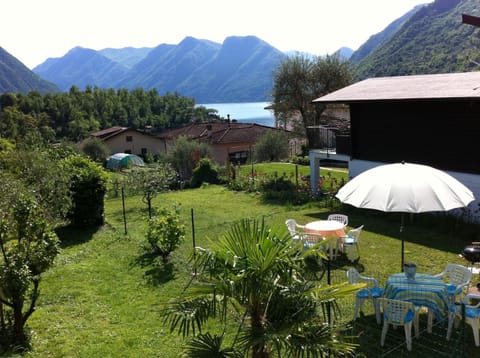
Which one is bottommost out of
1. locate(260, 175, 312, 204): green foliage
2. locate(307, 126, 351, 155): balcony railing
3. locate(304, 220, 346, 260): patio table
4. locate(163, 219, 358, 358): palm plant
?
locate(260, 175, 312, 204): green foliage

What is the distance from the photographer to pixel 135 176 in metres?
19.7

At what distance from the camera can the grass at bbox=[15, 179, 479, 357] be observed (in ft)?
21.7

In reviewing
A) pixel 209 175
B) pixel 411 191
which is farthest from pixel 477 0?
pixel 411 191

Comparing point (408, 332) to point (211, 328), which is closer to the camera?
point (408, 332)

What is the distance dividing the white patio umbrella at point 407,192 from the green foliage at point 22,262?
205 inches

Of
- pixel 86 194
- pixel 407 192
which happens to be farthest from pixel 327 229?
pixel 86 194

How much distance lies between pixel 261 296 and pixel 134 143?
5589 cm

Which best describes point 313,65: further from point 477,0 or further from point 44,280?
point 477,0

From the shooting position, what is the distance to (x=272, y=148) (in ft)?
114

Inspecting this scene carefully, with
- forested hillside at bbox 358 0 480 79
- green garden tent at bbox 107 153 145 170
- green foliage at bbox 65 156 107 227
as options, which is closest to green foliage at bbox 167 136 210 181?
green garden tent at bbox 107 153 145 170

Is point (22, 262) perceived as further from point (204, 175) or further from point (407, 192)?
point (204, 175)

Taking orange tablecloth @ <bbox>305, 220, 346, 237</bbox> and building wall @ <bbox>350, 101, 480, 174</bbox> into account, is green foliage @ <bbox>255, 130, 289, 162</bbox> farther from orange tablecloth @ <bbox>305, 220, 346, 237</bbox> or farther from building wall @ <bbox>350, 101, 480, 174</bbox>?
orange tablecloth @ <bbox>305, 220, 346, 237</bbox>

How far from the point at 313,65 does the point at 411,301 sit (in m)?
27.8

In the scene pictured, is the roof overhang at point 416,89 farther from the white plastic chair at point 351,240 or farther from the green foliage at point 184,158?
the green foliage at point 184,158
